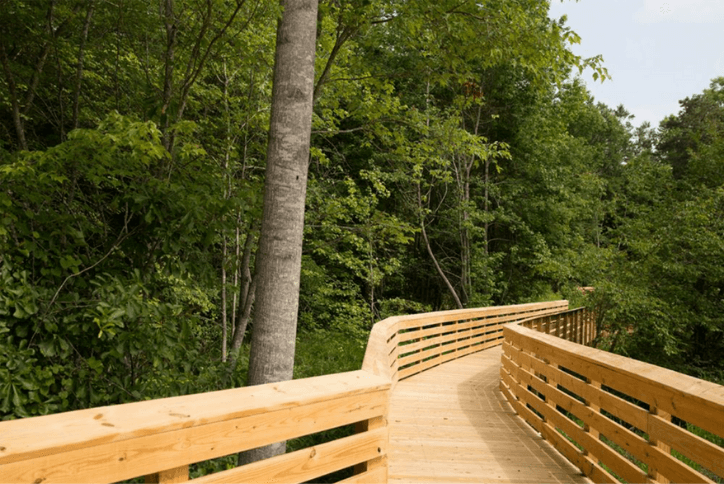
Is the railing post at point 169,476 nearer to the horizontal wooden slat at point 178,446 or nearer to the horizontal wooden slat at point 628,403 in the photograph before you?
the horizontal wooden slat at point 178,446

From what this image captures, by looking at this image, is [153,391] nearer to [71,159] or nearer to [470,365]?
[71,159]

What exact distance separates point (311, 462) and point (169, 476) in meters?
0.71

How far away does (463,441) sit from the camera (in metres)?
5.52

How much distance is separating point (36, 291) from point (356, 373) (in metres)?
2.99

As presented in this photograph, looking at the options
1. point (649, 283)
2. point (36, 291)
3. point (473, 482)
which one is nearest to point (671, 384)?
point (473, 482)

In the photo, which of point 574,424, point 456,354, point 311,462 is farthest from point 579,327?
point 311,462

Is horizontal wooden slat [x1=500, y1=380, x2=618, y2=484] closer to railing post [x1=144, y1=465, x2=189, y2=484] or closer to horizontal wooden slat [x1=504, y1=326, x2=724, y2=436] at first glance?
horizontal wooden slat [x1=504, y1=326, x2=724, y2=436]

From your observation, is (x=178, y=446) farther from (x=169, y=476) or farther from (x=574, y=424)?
(x=574, y=424)

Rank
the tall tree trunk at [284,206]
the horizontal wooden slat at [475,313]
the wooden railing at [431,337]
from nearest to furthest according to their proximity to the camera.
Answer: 1. the tall tree trunk at [284,206]
2. the wooden railing at [431,337]
3. the horizontal wooden slat at [475,313]

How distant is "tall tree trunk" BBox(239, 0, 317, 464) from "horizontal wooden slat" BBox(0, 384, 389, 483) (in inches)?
63.8

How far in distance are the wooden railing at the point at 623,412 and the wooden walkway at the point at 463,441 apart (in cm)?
24

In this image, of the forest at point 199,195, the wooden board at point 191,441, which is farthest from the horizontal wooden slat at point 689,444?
the forest at point 199,195

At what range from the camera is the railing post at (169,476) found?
1.76 metres

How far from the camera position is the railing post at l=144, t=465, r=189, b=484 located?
176 cm
